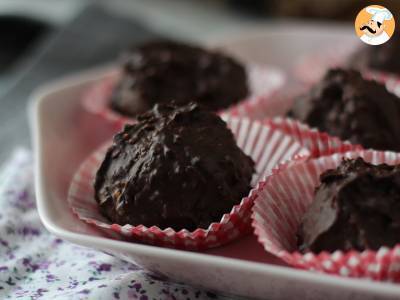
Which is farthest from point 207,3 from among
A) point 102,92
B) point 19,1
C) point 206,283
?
point 206,283

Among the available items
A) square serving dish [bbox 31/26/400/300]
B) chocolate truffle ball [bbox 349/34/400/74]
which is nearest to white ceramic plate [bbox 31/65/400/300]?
square serving dish [bbox 31/26/400/300]

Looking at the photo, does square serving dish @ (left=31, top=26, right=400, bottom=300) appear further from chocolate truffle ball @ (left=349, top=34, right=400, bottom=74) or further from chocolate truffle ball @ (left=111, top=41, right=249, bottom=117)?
chocolate truffle ball @ (left=349, top=34, right=400, bottom=74)

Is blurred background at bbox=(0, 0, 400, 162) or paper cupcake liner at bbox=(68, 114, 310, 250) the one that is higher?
blurred background at bbox=(0, 0, 400, 162)

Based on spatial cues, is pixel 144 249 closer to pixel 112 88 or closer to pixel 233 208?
pixel 233 208

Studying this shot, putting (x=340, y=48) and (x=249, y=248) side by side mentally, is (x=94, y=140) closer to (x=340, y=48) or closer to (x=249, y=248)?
(x=249, y=248)

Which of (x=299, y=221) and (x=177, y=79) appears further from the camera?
(x=177, y=79)

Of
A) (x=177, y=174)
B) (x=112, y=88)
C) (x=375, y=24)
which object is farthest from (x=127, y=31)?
(x=375, y=24)
